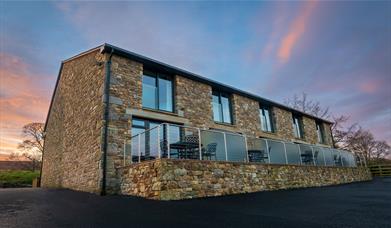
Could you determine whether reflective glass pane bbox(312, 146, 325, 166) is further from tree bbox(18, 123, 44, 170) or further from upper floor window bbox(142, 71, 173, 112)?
tree bbox(18, 123, 44, 170)

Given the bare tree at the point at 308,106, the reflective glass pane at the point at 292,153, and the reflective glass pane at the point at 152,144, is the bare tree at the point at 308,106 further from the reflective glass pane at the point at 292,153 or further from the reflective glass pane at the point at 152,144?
the reflective glass pane at the point at 152,144

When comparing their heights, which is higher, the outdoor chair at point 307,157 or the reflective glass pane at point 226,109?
the reflective glass pane at point 226,109

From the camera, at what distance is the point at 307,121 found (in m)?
19.2

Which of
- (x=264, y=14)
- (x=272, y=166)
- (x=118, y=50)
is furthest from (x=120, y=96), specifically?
(x=264, y=14)

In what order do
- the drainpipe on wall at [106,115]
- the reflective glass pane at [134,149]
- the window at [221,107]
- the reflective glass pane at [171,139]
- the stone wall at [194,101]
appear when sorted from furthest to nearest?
the window at [221,107]
the stone wall at [194,101]
the reflective glass pane at [134,149]
the drainpipe on wall at [106,115]
the reflective glass pane at [171,139]

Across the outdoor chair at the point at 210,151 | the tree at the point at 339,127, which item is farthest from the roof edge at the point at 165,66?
the tree at the point at 339,127

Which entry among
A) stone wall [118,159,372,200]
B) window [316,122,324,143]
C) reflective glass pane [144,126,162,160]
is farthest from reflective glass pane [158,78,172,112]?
window [316,122,324,143]

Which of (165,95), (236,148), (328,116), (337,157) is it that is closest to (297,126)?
(337,157)

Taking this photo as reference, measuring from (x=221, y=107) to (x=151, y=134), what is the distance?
6080mm

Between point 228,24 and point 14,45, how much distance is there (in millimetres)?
10962

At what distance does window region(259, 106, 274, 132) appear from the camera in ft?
50.6

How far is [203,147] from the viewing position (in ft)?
27.0

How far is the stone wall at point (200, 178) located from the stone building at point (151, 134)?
0.10 feet

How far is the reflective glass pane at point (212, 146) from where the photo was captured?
828cm
